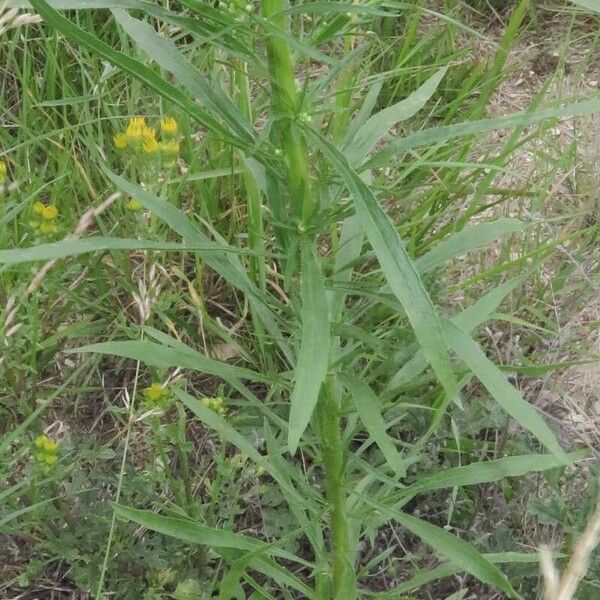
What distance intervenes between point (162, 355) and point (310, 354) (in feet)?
1.01

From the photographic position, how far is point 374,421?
3.20 feet

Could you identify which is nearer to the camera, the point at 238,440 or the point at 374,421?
the point at 374,421

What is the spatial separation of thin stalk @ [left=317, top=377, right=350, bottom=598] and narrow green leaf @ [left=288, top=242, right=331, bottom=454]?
198 millimetres

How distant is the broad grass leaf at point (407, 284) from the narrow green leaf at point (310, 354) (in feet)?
0.38

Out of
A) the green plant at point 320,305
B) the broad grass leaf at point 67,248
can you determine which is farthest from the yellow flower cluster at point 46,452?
the broad grass leaf at point 67,248

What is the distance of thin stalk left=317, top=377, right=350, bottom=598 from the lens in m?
1.12

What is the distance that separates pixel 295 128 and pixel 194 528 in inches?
20.5

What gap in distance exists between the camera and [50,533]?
1400 mm

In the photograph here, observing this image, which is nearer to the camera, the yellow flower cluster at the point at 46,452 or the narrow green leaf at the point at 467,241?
the narrow green leaf at the point at 467,241

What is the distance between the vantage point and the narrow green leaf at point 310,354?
830 millimetres

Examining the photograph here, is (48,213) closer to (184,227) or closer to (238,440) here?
(184,227)

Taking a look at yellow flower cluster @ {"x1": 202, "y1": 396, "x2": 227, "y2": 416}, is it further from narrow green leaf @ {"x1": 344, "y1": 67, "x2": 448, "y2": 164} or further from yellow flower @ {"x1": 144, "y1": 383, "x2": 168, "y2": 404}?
narrow green leaf @ {"x1": 344, "y1": 67, "x2": 448, "y2": 164}

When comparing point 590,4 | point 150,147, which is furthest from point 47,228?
point 590,4

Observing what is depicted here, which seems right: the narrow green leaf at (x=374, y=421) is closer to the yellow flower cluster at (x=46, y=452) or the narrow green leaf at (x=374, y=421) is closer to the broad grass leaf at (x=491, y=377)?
the broad grass leaf at (x=491, y=377)
